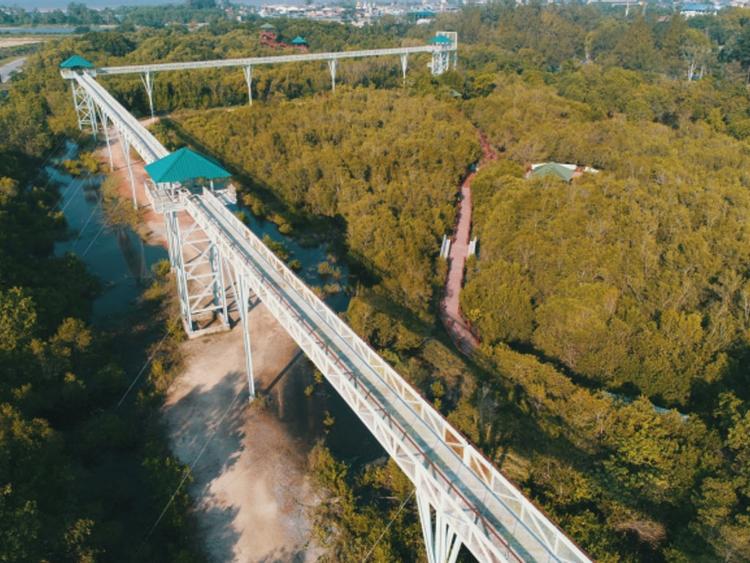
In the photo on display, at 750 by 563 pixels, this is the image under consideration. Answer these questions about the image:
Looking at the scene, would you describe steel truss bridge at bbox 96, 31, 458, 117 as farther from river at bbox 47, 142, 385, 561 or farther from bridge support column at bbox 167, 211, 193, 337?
bridge support column at bbox 167, 211, 193, 337

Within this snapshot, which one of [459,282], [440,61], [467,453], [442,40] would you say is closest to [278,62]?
[440,61]

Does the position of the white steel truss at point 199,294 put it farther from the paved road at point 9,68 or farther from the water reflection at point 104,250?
the paved road at point 9,68

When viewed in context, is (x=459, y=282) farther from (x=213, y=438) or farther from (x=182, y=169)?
(x=213, y=438)

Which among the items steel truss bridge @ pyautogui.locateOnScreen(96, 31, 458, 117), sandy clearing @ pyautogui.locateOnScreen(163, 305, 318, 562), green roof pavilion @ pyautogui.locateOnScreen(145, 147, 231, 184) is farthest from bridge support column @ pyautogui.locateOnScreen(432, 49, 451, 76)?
sandy clearing @ pyautogui.locateOnScreen(163, 305, 318, 562)

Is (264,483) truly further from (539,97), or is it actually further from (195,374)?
(539,97)

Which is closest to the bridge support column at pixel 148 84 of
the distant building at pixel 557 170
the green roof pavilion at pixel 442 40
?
the green roof pavilion at pixel 442 40
